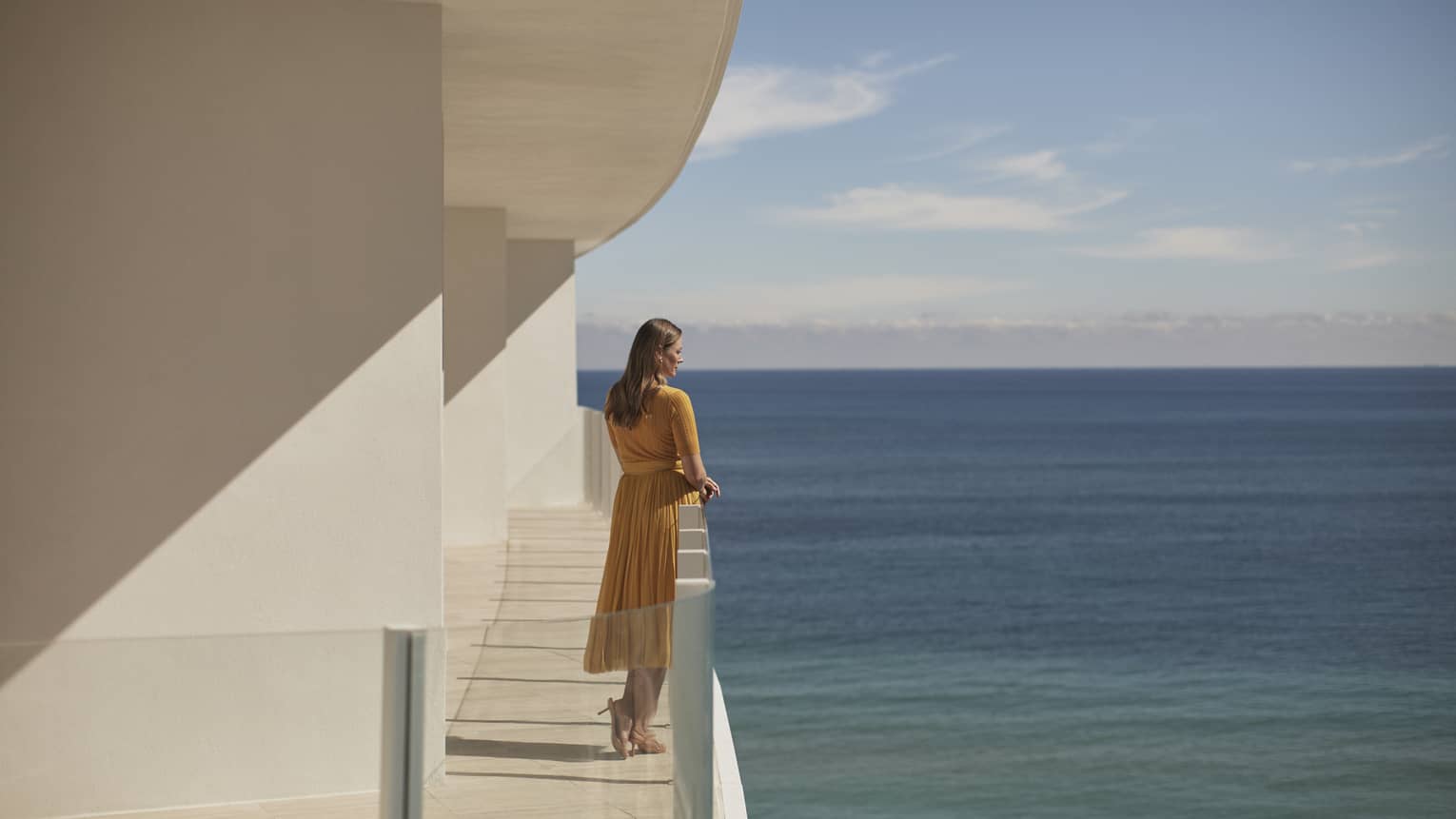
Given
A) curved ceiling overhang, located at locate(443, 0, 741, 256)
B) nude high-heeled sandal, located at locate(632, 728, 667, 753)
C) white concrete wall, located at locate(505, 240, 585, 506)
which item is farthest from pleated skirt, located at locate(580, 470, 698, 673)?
white concrete wall, located at locate(505, 240, 585, 506)

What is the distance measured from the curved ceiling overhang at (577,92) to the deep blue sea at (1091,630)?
52.2ft

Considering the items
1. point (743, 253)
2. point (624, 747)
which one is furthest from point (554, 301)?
point (743, 253)

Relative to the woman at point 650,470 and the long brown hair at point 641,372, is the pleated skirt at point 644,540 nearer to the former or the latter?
the woman at point 650,470

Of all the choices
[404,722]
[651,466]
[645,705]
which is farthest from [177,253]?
[645,705]

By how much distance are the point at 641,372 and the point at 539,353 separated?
10.5 m

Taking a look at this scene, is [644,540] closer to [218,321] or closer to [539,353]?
[218,321]

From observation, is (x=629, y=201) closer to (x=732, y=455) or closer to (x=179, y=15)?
(x=179, y=15)

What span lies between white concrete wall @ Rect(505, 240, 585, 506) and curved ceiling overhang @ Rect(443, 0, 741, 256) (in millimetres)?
3723

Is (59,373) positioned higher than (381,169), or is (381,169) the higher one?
(381,169)

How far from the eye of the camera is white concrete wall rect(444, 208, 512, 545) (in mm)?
12602

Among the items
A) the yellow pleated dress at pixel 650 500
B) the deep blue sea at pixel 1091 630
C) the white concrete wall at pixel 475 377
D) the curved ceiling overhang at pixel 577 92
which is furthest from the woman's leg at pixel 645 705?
the deep blue sea at pixel 1091 630

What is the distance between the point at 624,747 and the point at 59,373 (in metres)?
2.81

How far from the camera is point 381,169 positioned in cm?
555

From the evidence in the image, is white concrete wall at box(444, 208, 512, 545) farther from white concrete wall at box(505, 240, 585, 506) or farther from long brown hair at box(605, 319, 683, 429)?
long brown hair at box(605, 319, 683, 429)
